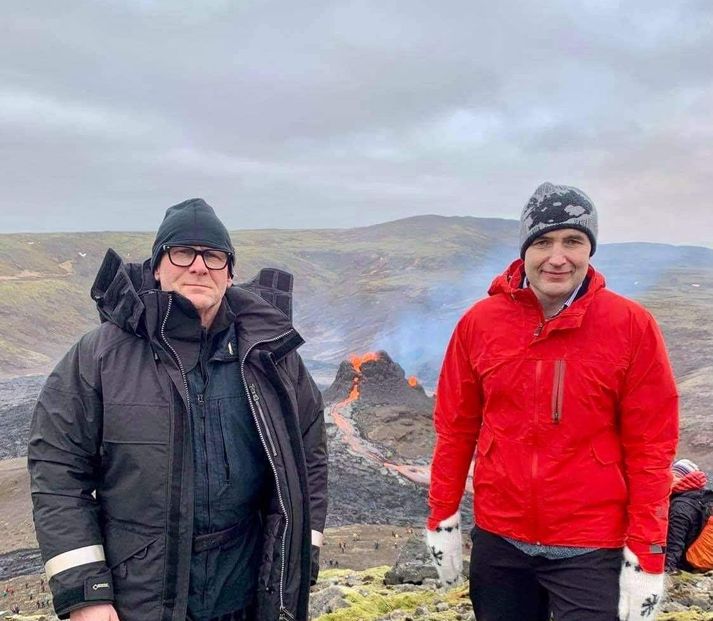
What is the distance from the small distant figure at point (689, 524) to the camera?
5.43 meters

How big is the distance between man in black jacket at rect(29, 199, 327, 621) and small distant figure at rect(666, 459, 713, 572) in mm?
3792

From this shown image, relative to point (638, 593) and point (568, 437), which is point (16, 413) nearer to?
point (568, 437)

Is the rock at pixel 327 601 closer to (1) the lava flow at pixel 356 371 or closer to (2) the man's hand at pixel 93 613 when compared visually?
(2) the man's hand at pixel 93 613

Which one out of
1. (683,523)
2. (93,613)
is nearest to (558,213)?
(93,613)

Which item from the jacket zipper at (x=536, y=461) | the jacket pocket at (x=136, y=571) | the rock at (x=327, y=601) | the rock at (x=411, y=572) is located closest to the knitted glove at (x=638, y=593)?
the jacket zipper at (x=536, y=461)

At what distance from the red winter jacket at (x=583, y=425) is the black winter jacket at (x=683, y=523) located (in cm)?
317

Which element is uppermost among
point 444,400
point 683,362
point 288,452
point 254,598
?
point 444,400

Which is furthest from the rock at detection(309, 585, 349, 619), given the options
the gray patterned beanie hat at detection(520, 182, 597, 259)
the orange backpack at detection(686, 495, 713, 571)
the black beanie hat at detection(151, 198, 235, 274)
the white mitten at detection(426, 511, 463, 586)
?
the gray patterned beanie hat at detection(520, 182, 597, 259)

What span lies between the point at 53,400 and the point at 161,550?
0.77 metres

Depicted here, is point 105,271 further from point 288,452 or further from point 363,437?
point 363,437

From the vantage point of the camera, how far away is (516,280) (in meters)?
3.01

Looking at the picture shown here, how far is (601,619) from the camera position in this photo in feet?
8.76

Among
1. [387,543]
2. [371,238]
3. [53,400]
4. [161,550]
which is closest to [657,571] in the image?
[161,550]

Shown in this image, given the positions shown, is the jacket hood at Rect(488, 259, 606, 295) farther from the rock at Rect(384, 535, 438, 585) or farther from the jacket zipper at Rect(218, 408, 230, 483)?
the rock at Rect(384, 535, 438, 585)
